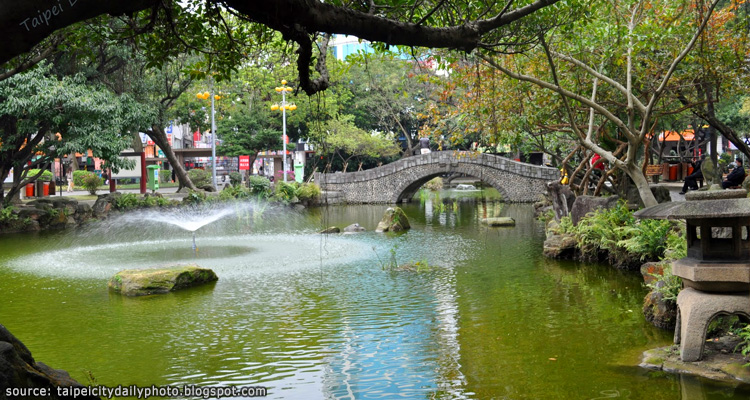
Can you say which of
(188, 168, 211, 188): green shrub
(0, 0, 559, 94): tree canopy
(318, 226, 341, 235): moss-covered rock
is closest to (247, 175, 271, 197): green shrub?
(318, 226, 341, 235): moss-covered rock

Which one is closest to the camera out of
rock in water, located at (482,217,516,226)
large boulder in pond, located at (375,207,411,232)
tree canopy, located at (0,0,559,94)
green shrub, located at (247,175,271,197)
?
tree canopy, located at (0,0,559,94)

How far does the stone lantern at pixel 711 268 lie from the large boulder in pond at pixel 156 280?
7652 mm

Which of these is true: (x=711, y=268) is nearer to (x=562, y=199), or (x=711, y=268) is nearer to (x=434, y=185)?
(x=562, y=199)

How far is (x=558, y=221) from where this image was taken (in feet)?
58.8

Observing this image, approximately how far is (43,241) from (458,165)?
19.4m

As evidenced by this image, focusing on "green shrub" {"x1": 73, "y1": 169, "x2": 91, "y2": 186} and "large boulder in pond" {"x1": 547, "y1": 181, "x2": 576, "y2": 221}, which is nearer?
"large boulder in pond" {"x1": 547, "y1": 181, "x2": 576, "y2": 221}

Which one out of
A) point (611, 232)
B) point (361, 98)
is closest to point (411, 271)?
point (611, 232)

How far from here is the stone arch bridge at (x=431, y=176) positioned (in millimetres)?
32406

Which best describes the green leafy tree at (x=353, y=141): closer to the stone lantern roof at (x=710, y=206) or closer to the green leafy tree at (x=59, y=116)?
the green leafy tree at (x=59, y=116)

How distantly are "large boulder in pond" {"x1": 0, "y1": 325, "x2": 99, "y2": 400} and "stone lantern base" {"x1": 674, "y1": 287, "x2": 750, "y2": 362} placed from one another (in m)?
5.39

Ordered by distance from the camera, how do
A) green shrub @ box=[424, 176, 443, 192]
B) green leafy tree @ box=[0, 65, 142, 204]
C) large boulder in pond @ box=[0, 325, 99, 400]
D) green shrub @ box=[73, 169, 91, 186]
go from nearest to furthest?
large boulder in pond @ box=[0, 325, 99, 400] < green leafy tree @ box=[0, 65, 142, 204] < green shrub @ box=[73, 169, 91, 186] < green shrub @ box=[424, 176, 443, 192]

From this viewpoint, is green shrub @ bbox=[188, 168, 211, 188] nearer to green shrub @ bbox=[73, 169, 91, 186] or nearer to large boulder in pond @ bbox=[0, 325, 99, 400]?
green shrub @ bbox=[73, 169, 91, 186]

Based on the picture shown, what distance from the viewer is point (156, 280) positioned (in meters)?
11.2

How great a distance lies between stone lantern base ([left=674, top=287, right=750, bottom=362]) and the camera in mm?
6586
